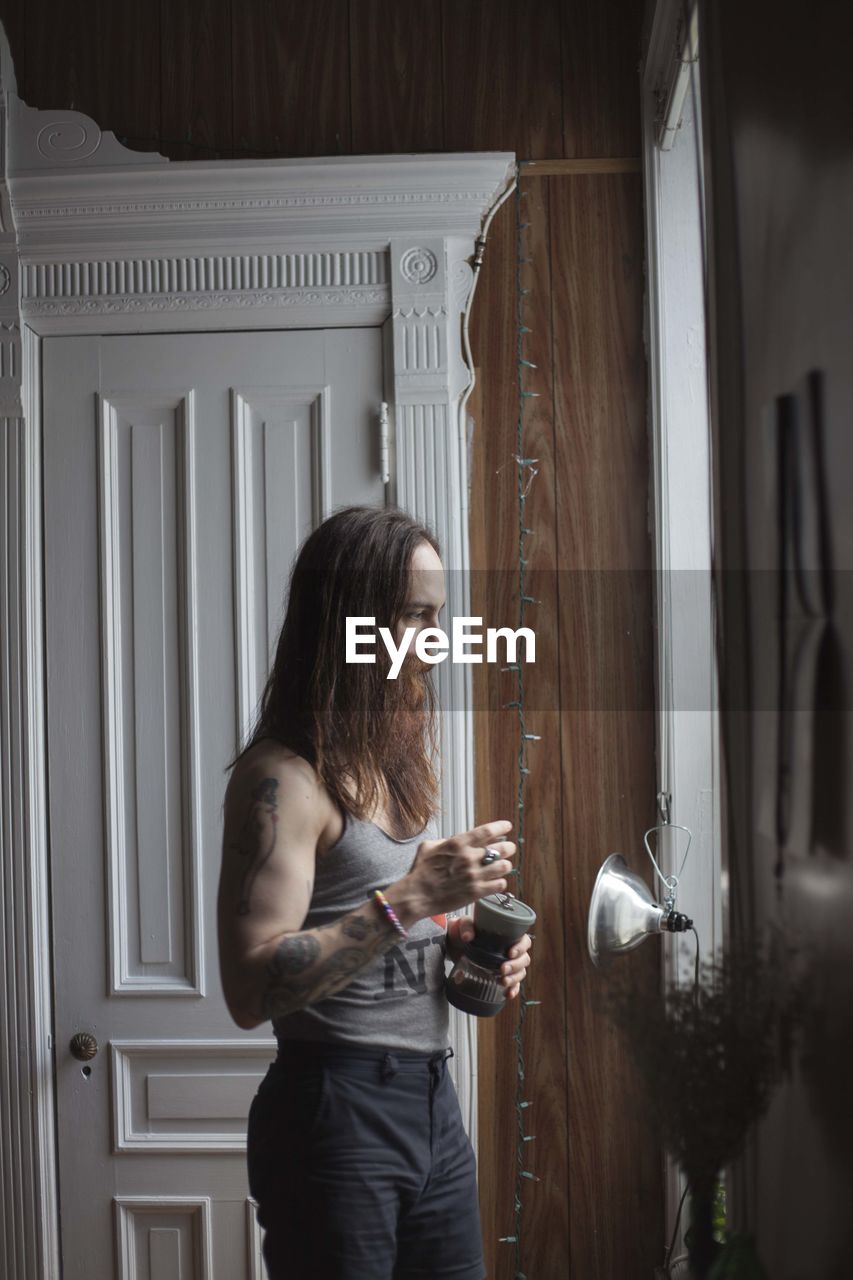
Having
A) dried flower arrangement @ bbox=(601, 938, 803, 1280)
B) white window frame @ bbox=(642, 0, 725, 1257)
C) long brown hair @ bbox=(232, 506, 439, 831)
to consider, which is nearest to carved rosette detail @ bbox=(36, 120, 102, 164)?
white window frame @ bbox=(642, 0, 725, 1257)

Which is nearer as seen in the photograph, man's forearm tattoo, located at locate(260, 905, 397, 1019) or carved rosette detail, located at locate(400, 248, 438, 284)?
man's forearm tattoo, located at locate(260, 905, 397, 1019)

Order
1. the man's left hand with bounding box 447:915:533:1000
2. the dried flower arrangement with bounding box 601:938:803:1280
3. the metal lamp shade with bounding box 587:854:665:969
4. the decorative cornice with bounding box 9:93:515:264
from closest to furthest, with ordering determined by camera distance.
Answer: the dried flower arrangement with bounding box 601:938:803:1280
the man's left hand with bounding box 447:915:533:1000
the metal lamp shade with bounding box 587:854:665:969
the decorative cornice with bounding box 9:93:515:264

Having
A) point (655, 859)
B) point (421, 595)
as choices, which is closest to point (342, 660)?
point (421, 595)

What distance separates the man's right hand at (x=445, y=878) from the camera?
798 mm

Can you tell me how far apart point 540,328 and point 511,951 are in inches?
34.5

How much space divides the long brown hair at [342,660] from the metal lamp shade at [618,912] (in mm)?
292

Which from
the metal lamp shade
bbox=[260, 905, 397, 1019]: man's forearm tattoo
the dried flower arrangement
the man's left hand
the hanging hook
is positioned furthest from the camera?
the hanging hook

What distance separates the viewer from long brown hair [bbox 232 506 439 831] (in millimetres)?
850

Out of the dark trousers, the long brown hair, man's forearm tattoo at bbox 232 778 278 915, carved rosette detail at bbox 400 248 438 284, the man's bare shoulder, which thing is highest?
carved rosette detail at bbox 400 248 438 284

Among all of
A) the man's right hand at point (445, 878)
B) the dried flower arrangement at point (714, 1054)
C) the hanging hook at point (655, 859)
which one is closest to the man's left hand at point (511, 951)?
the man's right hand at point (445, 878)

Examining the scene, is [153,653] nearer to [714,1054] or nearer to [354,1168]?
[354,1168]

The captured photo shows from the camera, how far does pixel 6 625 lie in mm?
1415

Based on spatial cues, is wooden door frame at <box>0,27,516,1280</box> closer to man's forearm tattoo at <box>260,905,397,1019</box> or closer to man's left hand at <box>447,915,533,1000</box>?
man's left hand at <box>447,915,533,1000</box>

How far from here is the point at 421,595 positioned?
86 cm
